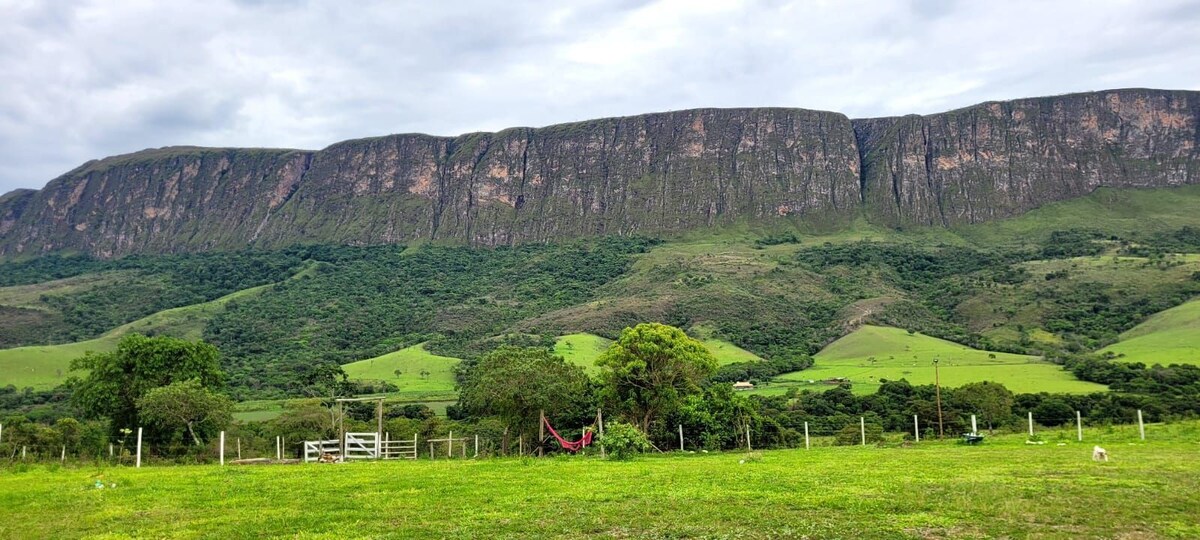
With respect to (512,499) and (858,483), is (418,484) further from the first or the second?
(858,483)

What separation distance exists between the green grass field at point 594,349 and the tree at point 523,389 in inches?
2423

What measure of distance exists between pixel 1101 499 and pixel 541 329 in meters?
136

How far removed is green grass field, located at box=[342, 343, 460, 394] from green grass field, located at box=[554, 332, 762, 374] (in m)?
16.4

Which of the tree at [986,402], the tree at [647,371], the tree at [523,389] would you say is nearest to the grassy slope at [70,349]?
the tree at [523,389]

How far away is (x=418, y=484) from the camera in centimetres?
1955

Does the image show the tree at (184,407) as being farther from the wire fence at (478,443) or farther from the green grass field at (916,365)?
the green grass field at (916,365)

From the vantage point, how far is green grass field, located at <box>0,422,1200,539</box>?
12820 millimetres

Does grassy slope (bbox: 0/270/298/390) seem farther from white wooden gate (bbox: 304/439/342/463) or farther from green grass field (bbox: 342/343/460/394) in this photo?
white wooden gate (bbox: 304/439/342/463)

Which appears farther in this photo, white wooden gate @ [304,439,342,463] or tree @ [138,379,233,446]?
tree @ [138,379,233,446]

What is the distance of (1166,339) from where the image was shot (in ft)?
339

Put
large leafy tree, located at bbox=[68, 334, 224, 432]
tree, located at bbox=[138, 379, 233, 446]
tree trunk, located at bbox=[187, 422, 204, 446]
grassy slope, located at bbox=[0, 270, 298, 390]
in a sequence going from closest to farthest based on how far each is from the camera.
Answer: tree, located at bbox=[138, 379, 233, 446] → tree trunk, located at bbox=[187, 422, 204, 446] → large leafy tree, located at bbox=[68, 334, 224, 432] → grassy slope, located at bbox=[0, 270, 298, 390]

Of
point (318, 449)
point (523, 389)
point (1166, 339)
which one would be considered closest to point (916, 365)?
point (1166, 339)

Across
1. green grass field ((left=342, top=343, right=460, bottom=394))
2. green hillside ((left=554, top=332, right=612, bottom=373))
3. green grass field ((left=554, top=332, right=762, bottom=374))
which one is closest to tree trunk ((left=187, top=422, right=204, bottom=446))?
green hillside ((left=554, top=332, right=612, bottom=373))

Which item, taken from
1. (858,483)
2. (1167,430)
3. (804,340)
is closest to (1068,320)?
(804,340)
